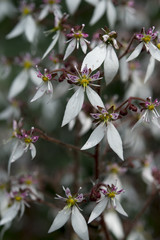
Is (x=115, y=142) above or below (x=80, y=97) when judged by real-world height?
below

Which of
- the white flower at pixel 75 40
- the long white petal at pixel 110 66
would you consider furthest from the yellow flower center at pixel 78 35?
the long white petal at pixel 110 66

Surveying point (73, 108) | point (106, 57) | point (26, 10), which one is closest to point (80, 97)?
point (73, 108)

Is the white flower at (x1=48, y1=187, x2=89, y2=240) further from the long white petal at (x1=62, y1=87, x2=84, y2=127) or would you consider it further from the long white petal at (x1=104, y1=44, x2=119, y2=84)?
the long white petal at (x1=104, y1=44, x2=119, y2=84)

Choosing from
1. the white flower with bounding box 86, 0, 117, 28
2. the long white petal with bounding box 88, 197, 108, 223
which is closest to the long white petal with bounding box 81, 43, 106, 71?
the long white petal with bounding box 88, 197, 108, 223

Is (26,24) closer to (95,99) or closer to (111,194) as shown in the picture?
(95,99)

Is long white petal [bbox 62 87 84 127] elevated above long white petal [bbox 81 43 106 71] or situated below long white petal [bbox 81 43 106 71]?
below

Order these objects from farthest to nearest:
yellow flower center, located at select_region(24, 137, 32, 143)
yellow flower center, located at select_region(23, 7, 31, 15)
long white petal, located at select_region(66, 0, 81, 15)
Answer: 1. yellow flower center, located at select_region(23, 7, 31, 15)
2. long white petal, located at select_region(66, 0, 81, 15)
3. yellow flower center, located at select_region(24, 137, 32, 143)

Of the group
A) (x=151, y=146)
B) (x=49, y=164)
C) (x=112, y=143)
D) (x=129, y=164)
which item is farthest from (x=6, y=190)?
(x=151, y=146)

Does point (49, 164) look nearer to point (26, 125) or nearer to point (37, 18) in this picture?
point (26, 125)

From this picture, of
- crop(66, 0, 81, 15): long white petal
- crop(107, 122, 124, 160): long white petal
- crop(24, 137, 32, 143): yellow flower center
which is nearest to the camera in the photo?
crop(107, 122, 124, 160): long white petal
